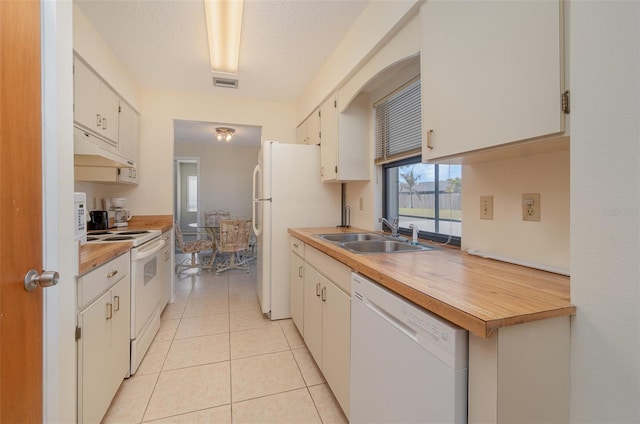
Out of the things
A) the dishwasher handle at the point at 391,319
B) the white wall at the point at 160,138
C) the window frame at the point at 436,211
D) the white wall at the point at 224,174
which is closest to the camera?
the dishwasher handle at the point at 391,319

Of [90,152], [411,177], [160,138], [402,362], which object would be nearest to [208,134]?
[160,138]

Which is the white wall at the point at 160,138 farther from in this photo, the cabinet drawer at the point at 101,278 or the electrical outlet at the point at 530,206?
the electrical outlet at the point at 530,206

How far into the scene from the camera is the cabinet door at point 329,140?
2432 millimetres

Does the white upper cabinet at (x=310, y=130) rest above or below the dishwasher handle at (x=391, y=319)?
above

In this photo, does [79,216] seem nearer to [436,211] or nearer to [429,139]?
[429,139]

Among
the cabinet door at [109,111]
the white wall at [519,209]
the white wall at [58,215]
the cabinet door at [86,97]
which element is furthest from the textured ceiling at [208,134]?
the white wall at [519,209]

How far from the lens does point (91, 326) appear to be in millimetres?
1280

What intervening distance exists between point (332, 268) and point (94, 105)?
2.22 meters

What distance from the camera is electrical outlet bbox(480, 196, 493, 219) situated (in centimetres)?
131

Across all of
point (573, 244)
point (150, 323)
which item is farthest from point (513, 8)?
point (150, 323)

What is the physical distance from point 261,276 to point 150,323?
100 cm

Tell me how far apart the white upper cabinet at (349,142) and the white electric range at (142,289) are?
157cm

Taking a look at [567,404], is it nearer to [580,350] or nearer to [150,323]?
[580,350]

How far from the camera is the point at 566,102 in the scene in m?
0.75
